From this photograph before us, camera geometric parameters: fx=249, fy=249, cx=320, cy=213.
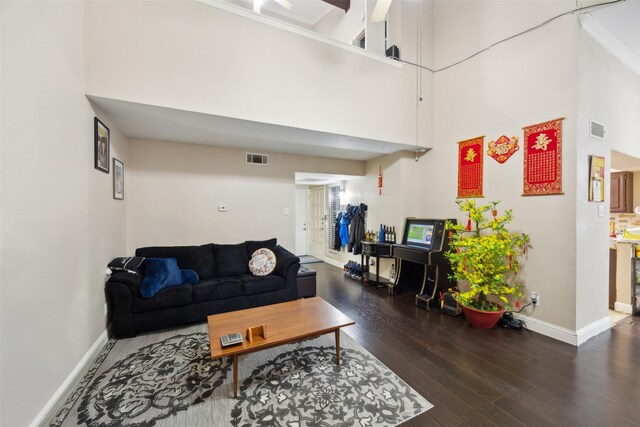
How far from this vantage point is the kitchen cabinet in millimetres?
4055

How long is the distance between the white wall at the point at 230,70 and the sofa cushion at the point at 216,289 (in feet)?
6.59

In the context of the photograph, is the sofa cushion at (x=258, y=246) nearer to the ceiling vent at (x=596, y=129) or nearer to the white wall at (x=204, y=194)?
the white wall at (x=204, y=194)

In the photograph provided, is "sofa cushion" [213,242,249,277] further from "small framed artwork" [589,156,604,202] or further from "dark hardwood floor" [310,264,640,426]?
"small framed artwork" [589,156,604,202]

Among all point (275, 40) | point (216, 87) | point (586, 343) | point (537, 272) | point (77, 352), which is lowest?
point (586, 343)

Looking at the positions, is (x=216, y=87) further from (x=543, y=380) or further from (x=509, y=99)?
(x=543, y=380)

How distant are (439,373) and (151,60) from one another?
386 cm

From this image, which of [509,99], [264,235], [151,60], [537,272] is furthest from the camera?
[264,235]

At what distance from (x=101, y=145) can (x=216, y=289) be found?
194 cm

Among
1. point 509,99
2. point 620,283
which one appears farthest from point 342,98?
point 620,283

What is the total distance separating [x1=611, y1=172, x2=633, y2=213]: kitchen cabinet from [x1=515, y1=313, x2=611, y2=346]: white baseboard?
7.77ft

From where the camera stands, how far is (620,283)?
11.0 feet

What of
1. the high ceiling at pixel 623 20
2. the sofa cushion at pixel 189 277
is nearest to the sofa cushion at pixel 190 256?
the sofa cushion at pixel 189 277

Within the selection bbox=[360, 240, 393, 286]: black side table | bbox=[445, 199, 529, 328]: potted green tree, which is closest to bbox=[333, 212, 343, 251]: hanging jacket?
bbox=[360, 240, 393, 286]: black side table

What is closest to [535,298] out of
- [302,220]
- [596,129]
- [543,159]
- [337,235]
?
[543,159]
